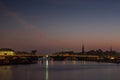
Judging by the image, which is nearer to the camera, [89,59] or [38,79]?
[38,79]

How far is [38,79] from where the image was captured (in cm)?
4525

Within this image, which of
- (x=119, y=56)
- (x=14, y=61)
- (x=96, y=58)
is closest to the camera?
(x=14, y=61)

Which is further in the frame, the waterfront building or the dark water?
the waterfront building

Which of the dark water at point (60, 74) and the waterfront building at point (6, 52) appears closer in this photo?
the dark water at point (60, 74)

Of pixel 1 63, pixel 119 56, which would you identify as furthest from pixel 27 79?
pixel 119 56

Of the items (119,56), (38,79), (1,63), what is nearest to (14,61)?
(1,63)

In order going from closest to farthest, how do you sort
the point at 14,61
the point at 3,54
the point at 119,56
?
the point at 14,61, the point at 3,54, the point at 119,56

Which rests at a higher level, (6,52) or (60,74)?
(6,52)

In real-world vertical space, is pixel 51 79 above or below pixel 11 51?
below

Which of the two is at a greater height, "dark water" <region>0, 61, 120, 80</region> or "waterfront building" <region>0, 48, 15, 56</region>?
"waterfront building" <region>0, 48, 15, 56</region>

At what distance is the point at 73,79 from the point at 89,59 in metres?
101

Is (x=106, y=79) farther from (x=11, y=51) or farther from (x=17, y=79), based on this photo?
(x=11, y=51)

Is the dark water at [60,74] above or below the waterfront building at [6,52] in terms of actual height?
below

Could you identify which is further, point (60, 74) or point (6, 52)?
point (6, 52)
